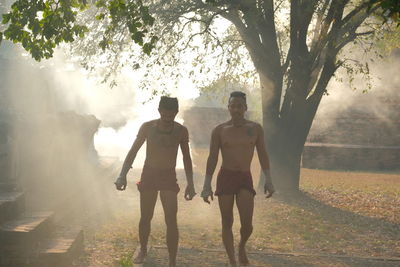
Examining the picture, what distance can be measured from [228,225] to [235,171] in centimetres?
59

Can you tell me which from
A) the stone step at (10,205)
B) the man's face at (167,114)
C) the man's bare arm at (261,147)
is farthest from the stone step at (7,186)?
the man's bare arm at (261,147)

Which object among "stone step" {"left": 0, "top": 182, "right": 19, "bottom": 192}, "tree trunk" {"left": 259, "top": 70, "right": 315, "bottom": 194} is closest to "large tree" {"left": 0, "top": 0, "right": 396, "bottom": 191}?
"tree trunk" {"left": 259, "top": 70, "right": 315, "bottom": 194}

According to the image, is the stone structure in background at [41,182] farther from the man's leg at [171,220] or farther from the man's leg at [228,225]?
the man's leg at [228,225]

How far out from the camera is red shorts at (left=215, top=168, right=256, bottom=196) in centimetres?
586

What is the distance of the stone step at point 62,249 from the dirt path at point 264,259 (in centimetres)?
93

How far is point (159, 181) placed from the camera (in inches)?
232

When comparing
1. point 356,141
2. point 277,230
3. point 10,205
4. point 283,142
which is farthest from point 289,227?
point 356,141

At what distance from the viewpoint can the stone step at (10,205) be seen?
6.58 metres

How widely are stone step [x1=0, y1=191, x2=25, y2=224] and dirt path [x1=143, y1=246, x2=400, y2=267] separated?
1835 millimetres

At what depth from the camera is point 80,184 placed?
12.0 meters

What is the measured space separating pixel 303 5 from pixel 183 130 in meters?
7.00

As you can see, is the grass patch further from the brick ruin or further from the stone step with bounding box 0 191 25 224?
the brick ruin

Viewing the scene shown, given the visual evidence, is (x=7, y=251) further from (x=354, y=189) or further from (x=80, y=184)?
(x=354, y=189)

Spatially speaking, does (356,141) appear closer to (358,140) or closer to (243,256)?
(358,140)
